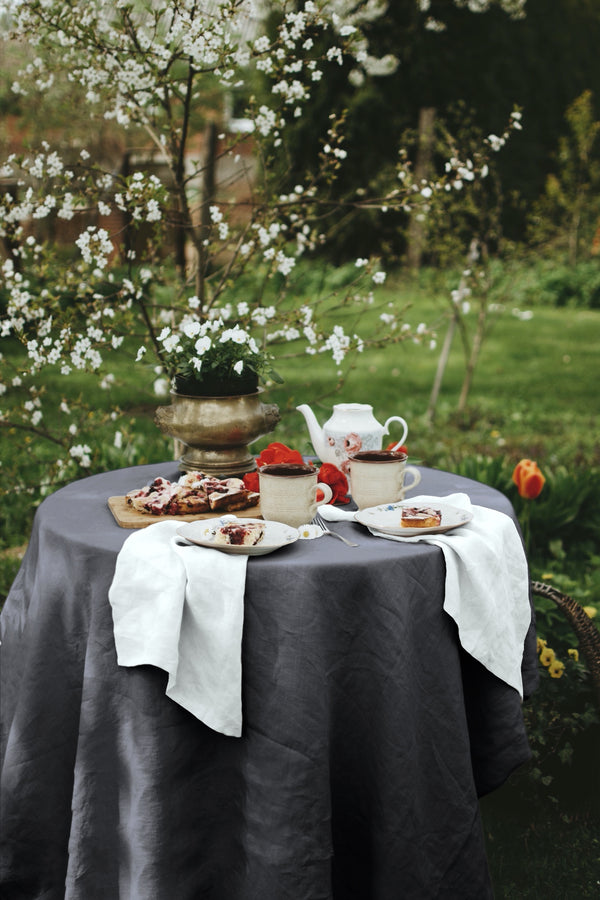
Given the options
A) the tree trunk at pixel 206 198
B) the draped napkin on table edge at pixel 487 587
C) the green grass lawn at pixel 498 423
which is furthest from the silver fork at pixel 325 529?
the tree trunk at pixel 206 198

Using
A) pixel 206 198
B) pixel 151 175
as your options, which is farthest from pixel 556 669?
pixel 206 198

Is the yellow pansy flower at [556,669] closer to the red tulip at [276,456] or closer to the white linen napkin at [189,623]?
the red tulip at [276,456]

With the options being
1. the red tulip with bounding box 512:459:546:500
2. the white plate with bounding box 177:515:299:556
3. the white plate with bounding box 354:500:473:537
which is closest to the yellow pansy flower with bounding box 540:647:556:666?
the red tulip with bounding box 512:459:546:500

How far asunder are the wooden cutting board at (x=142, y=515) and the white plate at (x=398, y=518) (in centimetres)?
29

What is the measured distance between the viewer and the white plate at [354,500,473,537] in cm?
199

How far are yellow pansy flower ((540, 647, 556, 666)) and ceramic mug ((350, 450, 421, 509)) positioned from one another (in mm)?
1094

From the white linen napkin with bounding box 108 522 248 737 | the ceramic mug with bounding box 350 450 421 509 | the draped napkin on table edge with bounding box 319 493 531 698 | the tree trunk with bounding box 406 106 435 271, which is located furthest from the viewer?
the tree trunk with bounding box 406 106 435 271

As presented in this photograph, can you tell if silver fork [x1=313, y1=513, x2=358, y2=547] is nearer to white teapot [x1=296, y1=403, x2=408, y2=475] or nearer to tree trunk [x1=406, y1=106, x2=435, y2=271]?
white teapot [x1=296, y1=403, x2=408, y2=475]

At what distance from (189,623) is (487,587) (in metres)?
0.66

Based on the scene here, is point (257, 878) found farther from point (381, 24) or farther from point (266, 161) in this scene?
point (381, 24)

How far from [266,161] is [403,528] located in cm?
231

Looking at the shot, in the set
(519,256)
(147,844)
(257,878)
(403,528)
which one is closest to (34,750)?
(147,844)

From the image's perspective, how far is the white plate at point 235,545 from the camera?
6.10 feet

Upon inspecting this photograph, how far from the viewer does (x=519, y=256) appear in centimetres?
774
